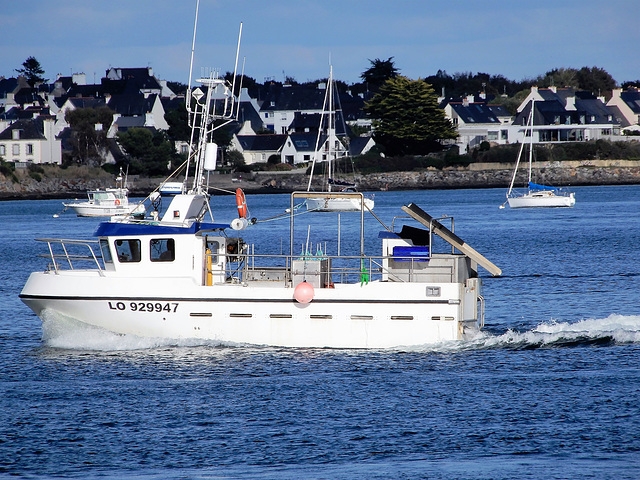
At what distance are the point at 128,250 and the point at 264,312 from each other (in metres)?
3.49

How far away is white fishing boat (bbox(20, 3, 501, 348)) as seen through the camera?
64.0 feet

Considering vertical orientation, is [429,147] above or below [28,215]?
above

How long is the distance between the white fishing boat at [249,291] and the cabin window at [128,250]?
0.02 meters

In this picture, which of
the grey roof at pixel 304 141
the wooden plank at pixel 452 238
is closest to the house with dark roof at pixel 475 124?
the grey roof at pixel 304 141

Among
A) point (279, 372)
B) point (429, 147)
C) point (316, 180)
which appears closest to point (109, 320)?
point (279, 372)

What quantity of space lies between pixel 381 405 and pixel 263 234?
3957 centimetres

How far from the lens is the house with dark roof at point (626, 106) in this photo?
134375mm

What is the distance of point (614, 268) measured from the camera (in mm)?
37125

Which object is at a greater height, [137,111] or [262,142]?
[137,111]

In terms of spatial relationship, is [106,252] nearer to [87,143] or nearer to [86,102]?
[87,143]

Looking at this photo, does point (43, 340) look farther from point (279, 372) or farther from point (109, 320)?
point (279, 372)

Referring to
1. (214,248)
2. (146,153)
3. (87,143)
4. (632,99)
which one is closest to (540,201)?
(146,153)

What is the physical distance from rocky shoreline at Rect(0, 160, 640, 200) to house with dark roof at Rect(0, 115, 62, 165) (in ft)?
21.9

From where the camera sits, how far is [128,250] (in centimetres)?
2061
